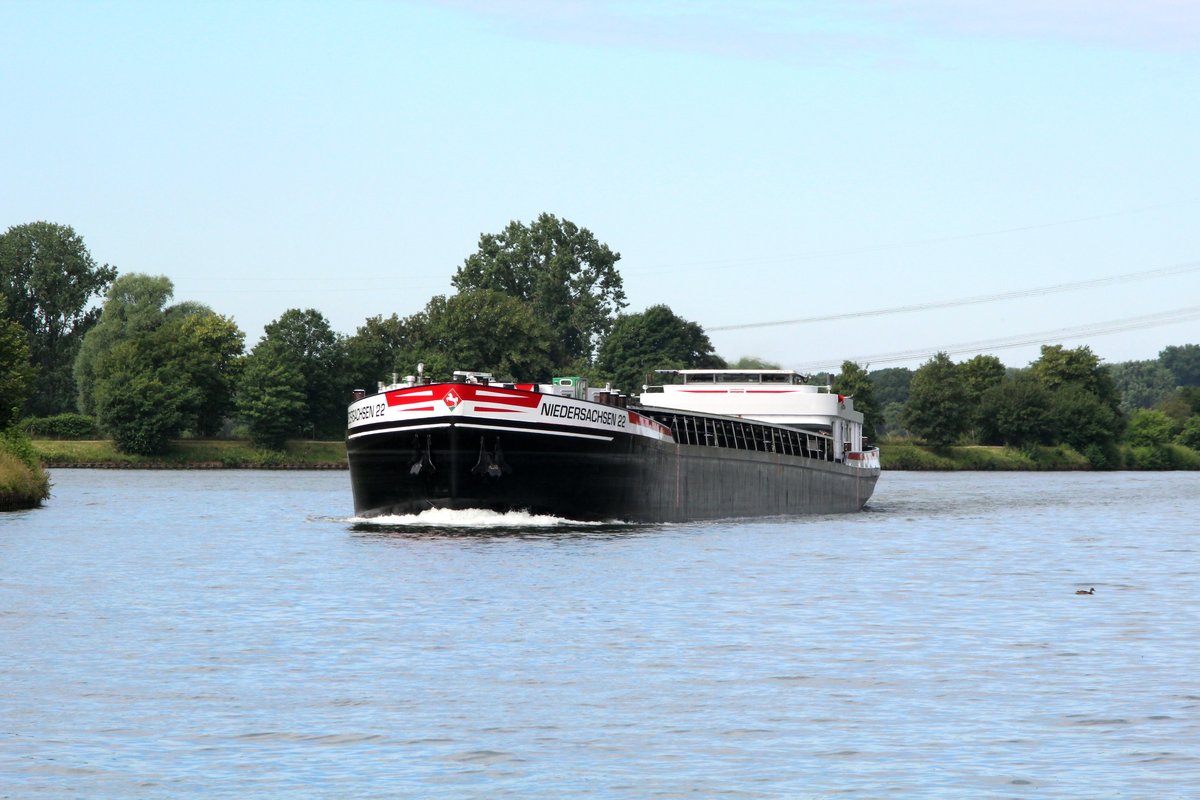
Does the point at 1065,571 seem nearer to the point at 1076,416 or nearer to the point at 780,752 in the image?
the point at 780,752

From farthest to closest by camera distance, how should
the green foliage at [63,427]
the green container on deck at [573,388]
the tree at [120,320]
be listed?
the tree at [120,320] < the green foliage at [63,427] < the green container on deck at [573,388]

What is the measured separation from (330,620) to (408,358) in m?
133

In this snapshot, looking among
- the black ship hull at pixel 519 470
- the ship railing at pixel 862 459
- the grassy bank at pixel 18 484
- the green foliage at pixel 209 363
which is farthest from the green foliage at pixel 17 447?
the green foliage at pixel 209 363

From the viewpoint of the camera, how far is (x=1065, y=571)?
127 feet

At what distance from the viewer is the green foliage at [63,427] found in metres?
135

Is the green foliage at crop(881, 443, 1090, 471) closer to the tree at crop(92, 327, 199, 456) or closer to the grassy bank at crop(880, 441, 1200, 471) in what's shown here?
the grassy bank at crop(880, 441, 1200, 471)

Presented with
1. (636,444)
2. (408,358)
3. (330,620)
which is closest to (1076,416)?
(408,358)

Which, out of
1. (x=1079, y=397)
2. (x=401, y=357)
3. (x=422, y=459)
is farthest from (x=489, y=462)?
(x=1079, y=397)

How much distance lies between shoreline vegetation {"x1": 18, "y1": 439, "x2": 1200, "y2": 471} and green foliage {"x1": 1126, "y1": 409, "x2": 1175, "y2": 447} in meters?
1.86

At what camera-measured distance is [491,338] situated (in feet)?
530

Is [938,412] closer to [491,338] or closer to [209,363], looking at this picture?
[491,338]

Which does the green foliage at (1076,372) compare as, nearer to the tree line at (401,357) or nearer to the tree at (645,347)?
the tree line at (401,357)

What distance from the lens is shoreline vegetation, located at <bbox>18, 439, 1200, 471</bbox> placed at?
129000 mm

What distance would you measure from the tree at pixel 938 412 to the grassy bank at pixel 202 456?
192ft
